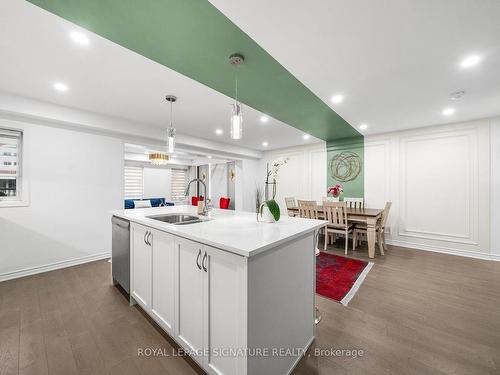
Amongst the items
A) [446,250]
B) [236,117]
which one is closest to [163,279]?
[236,117]

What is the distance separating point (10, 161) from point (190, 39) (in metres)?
3.14

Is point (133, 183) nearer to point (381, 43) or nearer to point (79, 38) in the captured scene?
point (79, 38)

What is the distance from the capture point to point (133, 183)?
24.1 feet

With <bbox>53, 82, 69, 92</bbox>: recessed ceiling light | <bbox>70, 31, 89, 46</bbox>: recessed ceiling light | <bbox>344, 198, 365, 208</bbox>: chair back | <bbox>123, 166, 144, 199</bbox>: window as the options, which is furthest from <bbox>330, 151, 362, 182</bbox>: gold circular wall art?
<bbox>123, 166, 144, 199</bbox>: window

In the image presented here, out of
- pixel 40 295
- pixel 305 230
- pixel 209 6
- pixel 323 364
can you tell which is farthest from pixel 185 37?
pixel 40 295

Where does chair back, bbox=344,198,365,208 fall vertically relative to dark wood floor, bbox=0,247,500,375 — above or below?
above

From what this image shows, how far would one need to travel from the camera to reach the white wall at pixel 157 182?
765 centimetres

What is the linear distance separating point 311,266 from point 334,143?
13.5 feet

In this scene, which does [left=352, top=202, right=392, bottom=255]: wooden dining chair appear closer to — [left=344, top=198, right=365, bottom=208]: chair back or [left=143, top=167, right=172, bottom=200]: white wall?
[left=344, top=198, right=365, bottom=208]: chair back

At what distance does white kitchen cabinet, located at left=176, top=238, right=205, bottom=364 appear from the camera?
4.16 feet

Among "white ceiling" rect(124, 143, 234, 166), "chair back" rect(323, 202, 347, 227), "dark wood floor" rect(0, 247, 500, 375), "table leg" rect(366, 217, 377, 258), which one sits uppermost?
"white ceiling" rect(124, 143, 234, 166)

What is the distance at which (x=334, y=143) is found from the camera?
498 cm

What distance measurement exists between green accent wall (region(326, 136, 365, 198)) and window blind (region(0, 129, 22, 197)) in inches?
222

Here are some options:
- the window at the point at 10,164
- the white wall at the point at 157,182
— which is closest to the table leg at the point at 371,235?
the window at the point at 10,164
